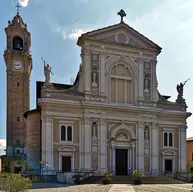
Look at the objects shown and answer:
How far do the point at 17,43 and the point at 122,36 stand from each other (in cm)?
2601

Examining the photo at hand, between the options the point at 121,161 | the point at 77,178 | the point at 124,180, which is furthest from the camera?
the point at 121,161

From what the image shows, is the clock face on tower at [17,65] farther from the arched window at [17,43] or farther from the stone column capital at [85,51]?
the stone column capital at [85,51]

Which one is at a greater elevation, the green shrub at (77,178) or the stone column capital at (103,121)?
the stone column capital at (103,121)

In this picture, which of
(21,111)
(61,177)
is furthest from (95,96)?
(21,111)

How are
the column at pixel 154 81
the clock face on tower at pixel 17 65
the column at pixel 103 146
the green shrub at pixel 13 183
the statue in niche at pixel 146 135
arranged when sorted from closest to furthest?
the green shrub at pixel 13 183, the column at pixel 103 146, the statue in niche at pixel 146 135, the column at pixel 154 81, the clock face on tower at pixel 17 65

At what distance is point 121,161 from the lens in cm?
3666

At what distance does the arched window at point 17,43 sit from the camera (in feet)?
190

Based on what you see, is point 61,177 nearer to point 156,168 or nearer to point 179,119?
point 156,168

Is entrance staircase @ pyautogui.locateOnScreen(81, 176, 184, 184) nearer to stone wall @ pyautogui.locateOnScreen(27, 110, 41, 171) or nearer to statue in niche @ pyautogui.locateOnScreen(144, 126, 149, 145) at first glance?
statue in niche @ pyautogui.locateOnScreen(144, 126, 149, 145)

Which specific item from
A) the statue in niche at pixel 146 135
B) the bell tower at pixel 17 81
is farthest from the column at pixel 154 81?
the bell tower at pixel 17 81

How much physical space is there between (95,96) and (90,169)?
7.71 m

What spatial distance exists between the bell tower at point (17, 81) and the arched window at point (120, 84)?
69.8 ft

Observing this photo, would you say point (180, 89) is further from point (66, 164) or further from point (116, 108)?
point (66, 164)

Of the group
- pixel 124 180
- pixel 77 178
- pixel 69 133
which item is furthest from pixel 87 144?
pixel 124 180
